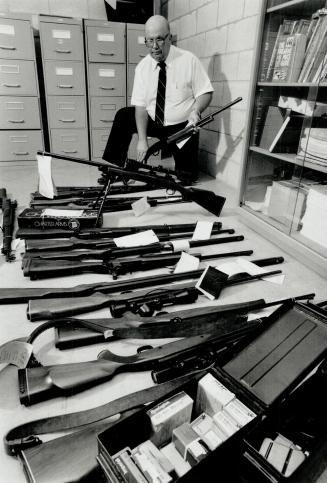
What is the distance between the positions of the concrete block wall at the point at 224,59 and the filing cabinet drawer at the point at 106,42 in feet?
2.28

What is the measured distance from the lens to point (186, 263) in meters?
1.71

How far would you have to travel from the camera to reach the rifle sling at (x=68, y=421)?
2.70 feet

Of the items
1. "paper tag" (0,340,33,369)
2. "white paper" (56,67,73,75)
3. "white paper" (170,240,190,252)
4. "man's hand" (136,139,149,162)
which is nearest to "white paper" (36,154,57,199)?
"white paper" (170,240,190,252)

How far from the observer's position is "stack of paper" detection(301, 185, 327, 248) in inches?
71.4

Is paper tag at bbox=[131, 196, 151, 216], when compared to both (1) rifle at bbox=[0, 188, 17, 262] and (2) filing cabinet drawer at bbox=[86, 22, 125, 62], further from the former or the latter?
(2) filing cabinet drawer at bbox=[86, 22, 125, 62]

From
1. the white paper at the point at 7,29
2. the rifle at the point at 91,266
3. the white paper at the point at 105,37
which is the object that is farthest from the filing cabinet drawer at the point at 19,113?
the rifle at the point at 91,266

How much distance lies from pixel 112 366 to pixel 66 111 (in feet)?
11.8

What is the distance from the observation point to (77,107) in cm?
399

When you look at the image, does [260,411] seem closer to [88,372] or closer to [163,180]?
[88,372]

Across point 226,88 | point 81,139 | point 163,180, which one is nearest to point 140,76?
point 226,88

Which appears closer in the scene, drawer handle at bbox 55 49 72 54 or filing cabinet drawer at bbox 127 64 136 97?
drawer handle at bbox 55 49 72 54

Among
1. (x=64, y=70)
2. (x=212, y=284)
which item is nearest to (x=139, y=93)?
(x=64, y=70)

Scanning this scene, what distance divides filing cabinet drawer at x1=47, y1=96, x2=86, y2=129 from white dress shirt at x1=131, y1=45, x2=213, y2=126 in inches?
37.3

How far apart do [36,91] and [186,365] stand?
147 inches
